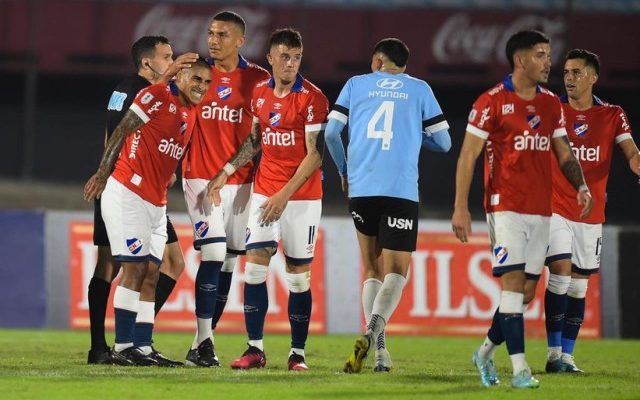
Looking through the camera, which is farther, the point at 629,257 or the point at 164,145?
the point at 629,257

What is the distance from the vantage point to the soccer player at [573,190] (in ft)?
32.4

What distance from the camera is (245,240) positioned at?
9.62 meters

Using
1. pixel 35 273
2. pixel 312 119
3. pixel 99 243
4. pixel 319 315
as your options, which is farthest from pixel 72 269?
pixel 312 119

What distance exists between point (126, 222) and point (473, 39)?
46.7ft

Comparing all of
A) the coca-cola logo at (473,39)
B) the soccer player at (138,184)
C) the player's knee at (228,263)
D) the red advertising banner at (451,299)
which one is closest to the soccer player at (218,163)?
the player's knee at (228,263)

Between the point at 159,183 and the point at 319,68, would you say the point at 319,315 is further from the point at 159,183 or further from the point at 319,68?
the point at 319,68

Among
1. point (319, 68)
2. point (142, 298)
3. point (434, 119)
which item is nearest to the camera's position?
point (434, 119)

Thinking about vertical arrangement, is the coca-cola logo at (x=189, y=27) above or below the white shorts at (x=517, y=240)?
above

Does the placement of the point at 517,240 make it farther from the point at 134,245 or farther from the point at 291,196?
the point at 134,245

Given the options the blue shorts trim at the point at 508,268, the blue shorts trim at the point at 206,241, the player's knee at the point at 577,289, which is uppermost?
the blue shorts trim at the point at 206,241

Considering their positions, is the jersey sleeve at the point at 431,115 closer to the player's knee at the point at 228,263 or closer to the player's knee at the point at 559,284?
the player's knee at the point at 559,284

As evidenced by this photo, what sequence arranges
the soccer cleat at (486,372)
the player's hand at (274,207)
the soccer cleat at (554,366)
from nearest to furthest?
the soccer cleat at (486,372) → the player's hand at (274,207) → the soccer cleat at (554,366)

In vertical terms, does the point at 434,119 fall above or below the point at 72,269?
above

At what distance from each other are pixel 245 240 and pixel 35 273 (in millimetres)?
5920
